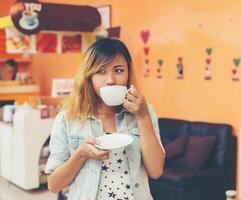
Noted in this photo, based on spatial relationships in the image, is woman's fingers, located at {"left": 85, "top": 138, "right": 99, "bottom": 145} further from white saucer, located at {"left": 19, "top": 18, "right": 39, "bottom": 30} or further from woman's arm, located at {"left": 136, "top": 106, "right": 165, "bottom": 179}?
white saucer, located at {"left": 19, "top": 18, "right": 39, "bottom": 30}

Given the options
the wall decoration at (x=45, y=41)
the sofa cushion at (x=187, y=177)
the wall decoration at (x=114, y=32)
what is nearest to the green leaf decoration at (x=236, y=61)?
the sofa cushion at (x=187, y=177)

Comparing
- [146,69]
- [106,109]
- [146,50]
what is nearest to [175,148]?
[146,69]

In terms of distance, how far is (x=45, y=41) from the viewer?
519 cm

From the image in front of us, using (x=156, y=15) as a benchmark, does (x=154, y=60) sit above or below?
below

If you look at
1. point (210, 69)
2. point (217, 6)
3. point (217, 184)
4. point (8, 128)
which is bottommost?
point (217, 184)

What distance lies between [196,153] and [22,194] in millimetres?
2023

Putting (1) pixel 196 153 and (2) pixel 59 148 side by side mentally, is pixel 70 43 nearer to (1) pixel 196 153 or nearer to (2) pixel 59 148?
(1) pixel 196 153

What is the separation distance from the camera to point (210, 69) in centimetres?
423

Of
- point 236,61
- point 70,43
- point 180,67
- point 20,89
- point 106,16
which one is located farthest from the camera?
point 20,89

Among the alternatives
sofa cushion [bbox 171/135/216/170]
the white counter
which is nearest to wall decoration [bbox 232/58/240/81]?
sofa cushion [bbox 171/135/216/170]

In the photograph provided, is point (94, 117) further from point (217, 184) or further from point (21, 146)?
point (21, 146)

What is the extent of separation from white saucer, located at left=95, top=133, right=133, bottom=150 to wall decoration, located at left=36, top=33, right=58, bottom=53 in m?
4.01

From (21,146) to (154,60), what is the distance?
5.93ft

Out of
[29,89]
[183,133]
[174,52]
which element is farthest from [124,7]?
[29,89]
